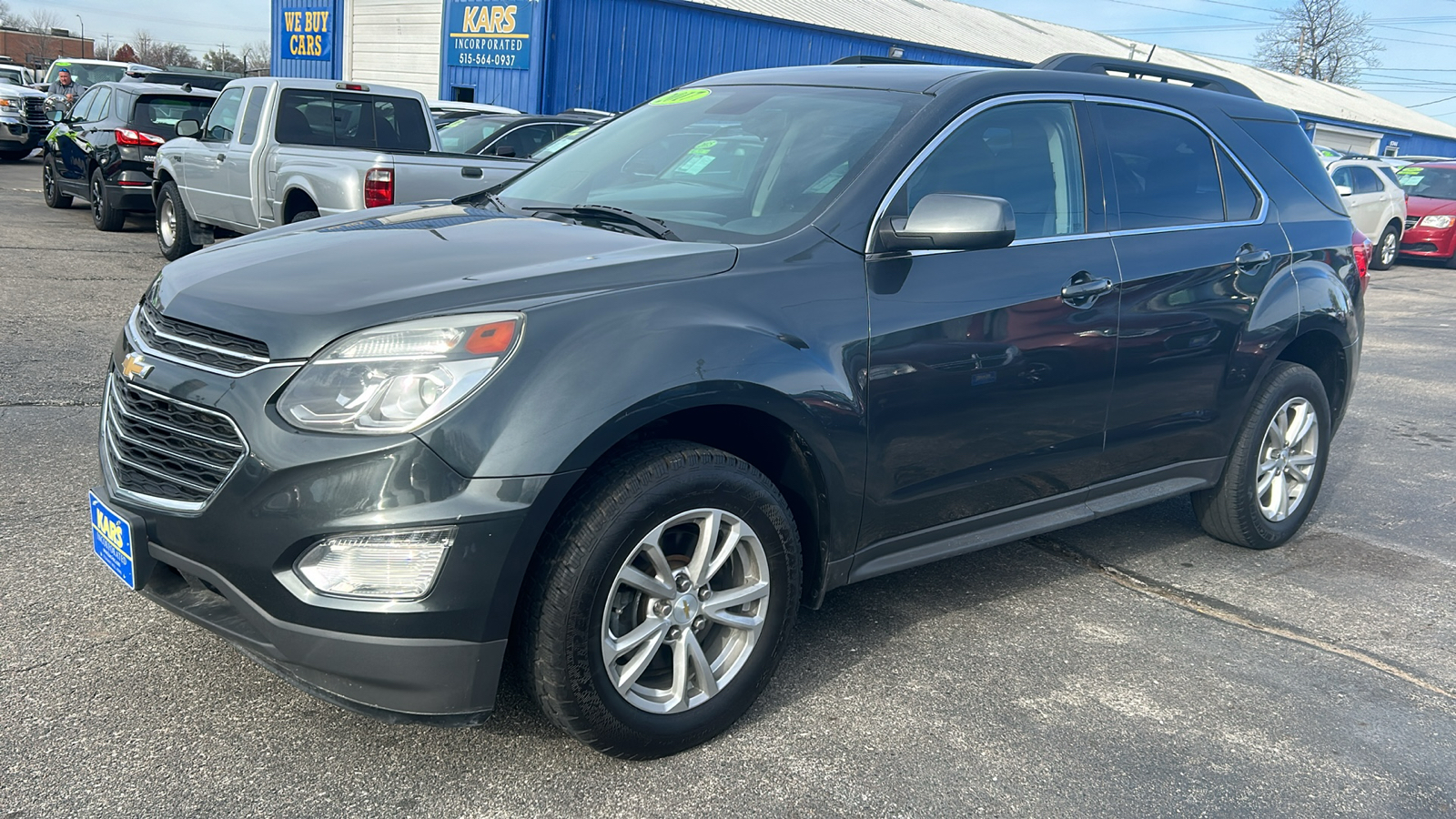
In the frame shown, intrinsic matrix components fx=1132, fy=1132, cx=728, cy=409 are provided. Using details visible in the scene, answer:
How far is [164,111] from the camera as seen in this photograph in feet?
42.8

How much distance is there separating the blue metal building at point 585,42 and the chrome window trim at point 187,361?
17.7 metres

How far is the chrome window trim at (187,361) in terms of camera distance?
2566 mm

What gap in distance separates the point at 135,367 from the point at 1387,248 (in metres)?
21.8

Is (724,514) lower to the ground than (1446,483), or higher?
higher

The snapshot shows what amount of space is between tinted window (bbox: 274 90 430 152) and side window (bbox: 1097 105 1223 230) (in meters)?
7.52

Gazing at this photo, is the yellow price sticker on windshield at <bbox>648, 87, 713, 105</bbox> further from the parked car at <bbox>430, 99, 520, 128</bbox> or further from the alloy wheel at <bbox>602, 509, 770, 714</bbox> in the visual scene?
the parked car at <bbox>430, 99, 520, 128</bbox>

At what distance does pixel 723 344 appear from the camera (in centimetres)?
286

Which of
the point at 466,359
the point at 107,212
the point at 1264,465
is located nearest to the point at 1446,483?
the point at 1264,465

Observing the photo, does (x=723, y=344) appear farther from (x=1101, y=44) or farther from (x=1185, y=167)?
(x=1101, y=44)

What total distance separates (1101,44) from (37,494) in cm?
4271

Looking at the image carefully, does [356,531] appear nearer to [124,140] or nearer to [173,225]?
[173,225]

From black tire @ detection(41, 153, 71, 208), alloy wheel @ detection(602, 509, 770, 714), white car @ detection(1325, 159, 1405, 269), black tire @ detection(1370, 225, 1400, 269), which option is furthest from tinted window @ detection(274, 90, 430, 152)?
black tire @ detection(1370, 225, 1400, 269)

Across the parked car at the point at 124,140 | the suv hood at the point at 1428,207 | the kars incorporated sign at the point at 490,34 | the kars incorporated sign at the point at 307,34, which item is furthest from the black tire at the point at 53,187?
the suv hood at the point at 1428,207

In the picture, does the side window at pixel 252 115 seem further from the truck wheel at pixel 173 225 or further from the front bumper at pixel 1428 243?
the front bumper at pixel 1428 243
